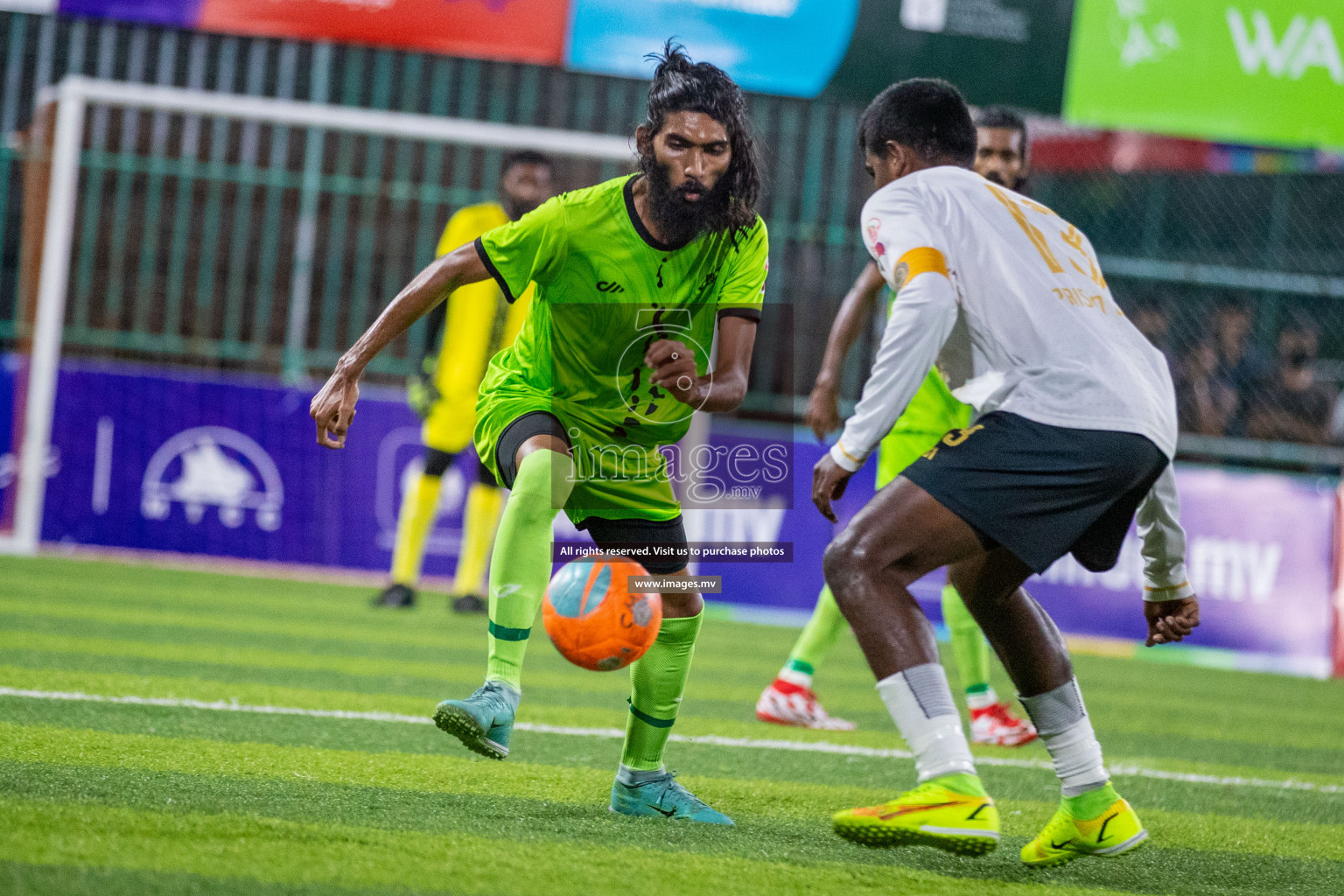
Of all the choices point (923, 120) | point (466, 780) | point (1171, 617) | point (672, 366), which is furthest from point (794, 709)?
point (923, 120)

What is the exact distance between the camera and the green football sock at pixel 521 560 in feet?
11.7

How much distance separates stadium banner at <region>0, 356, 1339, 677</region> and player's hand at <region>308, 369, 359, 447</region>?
6.60 metres

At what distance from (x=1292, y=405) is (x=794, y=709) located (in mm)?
7578

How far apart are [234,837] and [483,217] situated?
6.59 m

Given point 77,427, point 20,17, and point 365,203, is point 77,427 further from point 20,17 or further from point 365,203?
point 20,17

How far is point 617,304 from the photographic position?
387cm

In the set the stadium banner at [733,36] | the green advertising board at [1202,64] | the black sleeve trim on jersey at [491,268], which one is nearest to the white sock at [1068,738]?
the black sleeve trim on jersey at [491,268]

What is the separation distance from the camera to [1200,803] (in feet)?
15.8

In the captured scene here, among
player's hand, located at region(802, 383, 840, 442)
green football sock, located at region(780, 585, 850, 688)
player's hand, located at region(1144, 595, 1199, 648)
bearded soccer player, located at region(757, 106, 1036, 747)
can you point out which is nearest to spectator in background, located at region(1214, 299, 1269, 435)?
bearded soccer player, located at region(757, 106, 1036, 747)

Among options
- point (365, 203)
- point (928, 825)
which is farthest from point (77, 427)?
point (928, 825)

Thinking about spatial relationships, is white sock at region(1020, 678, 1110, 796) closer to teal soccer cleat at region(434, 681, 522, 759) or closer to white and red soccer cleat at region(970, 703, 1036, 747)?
teal soccer cleat at region(434, 681, 522, 759)

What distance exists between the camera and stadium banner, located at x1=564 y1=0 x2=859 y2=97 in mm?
11570

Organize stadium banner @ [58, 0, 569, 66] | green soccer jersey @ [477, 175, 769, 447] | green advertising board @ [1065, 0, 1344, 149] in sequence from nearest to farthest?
green soccer jersey @ [477, 175, 769, 447] < stadium banner @ [58, 0, 569, 66] < green advertising board @ [1065, 0, 1344, 149]

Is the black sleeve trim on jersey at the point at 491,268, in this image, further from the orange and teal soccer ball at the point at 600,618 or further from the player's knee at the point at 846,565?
the player's knee at the point at 846,565
